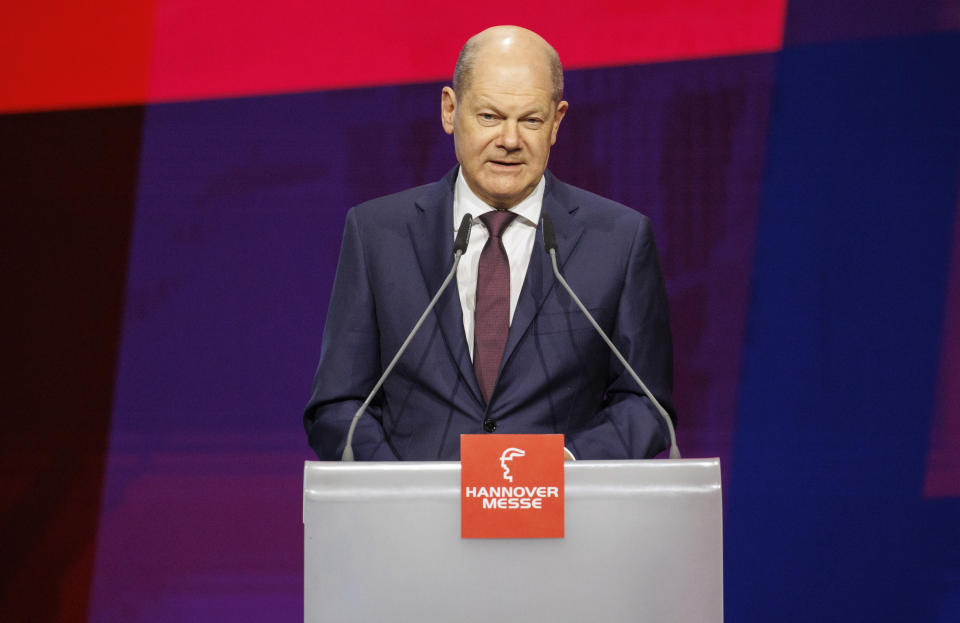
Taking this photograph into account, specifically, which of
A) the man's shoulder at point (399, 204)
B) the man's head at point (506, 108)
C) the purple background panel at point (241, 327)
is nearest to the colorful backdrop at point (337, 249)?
the purple background panel at point (241, 327)

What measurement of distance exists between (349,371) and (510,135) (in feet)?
1.46

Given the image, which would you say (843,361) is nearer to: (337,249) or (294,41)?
(337,249)

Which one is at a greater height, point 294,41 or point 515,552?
point 294,41

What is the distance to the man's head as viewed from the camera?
1.71 meters

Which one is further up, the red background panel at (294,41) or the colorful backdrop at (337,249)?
the red background panel at (294,41)

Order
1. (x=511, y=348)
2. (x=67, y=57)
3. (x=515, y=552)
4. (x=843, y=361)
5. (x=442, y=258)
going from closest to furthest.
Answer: (x=515, y=552) < (x=511, y=348) < (x=442, y=258) < (x=843, y=361) < (x=67, y=57)

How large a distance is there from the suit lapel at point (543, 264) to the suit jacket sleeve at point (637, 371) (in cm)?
11

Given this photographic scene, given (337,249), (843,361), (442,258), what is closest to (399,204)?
Answer: (442,258)

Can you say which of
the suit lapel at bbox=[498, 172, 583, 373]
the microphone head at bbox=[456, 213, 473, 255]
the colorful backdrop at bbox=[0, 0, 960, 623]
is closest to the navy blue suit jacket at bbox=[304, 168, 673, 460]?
the suit lapel at bbox=[498, 172, 583, 373]

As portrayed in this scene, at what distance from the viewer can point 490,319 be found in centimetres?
171

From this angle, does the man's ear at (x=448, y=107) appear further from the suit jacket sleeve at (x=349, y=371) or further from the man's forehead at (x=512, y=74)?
the suit jacket sleeve at (x=349, y=371)

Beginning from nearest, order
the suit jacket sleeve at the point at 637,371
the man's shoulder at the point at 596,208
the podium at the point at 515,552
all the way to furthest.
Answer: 1. the podium at the point at 515,552
2. the suit jacket sleeve at the point at 637,371
3. the man's shoulder at the point at 596,208

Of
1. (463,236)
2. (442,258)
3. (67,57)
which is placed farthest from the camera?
(67,57)

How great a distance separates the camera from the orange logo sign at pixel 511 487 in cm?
118
